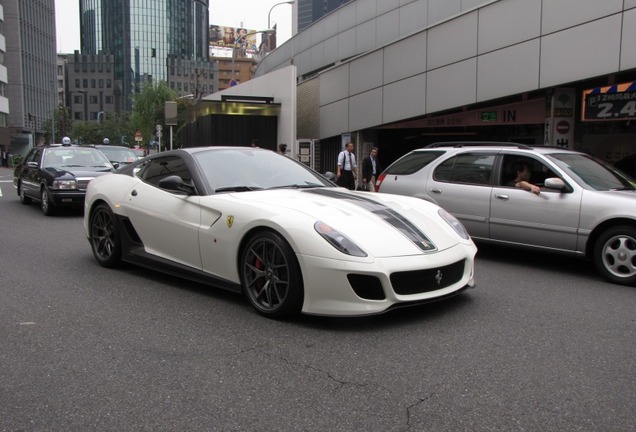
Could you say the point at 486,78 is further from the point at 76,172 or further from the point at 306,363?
the point at 306,363

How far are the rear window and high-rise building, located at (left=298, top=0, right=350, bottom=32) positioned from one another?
141 metres

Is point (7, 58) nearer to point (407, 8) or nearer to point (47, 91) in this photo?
point (47, 91)

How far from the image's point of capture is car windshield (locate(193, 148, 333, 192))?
5301 millimetres

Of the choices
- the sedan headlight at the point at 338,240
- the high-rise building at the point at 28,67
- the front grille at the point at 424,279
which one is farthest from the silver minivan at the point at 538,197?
the high-rise building at the point at 28,67

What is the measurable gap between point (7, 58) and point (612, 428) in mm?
96096

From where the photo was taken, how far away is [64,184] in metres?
11.4

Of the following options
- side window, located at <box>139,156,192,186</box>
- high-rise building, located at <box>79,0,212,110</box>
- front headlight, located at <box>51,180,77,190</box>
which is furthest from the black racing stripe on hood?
high-rise building, located at <box>79,0,212,110</box>

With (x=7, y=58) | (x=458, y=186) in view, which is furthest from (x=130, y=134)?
(x=458, y=186)

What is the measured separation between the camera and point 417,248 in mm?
4348

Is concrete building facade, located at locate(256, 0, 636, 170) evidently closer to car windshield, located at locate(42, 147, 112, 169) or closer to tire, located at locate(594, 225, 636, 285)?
tire, located at locate(594, 225, 636, 285)

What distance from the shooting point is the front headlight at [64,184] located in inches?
448

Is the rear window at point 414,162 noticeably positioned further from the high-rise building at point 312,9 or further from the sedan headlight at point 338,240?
the high-rise building at point 312,9

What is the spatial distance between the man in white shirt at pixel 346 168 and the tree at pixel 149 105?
5891 centimetres

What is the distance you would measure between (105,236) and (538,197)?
500 cm
